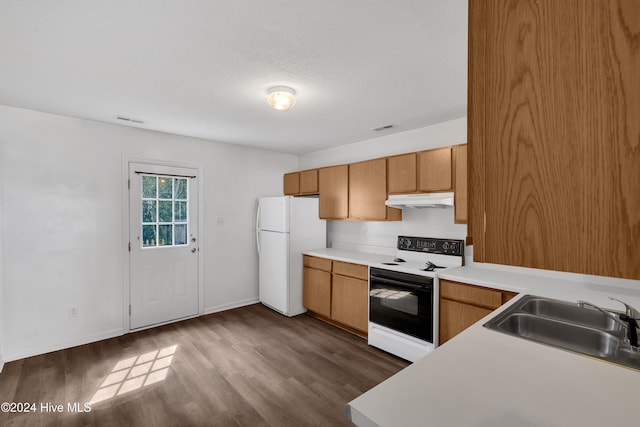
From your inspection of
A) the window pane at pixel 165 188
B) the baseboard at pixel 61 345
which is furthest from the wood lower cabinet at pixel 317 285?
the baseboard at pixel 61 345

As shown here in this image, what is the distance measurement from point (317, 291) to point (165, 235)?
2104 mm

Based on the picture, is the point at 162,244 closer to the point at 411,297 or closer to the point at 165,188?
the point at 165,188

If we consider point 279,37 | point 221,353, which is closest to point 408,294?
point 221,353

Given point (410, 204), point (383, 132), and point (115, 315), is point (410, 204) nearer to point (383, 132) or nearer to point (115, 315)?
point (383, 132)

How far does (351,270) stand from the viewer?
11.4ft

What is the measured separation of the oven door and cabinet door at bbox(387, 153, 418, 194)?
94cm

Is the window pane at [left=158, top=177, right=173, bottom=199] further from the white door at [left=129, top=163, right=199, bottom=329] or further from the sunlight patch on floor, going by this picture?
the sunlight patch on floor

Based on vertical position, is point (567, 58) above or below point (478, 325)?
above

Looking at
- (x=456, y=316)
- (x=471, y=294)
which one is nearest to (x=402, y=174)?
(x=471, y=294)

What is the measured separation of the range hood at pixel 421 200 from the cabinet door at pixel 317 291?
4.14ft

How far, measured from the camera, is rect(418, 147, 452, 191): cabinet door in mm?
2910

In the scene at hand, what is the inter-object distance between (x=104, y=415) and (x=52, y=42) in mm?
2487

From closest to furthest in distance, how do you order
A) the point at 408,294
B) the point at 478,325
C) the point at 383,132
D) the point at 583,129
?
the point at 583,129 → the point at 478,325 → the point at 408,294 → the point at 383,132

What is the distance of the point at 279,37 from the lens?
1.70m
